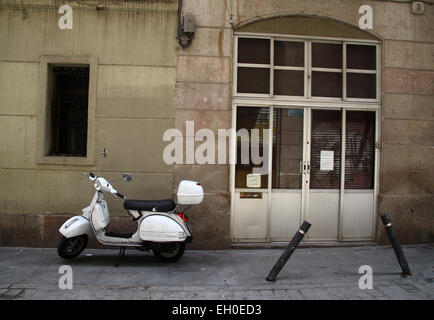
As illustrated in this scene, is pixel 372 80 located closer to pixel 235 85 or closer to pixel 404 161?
pixel 404 161

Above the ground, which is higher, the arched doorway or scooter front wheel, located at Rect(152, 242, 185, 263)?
the arched doorway

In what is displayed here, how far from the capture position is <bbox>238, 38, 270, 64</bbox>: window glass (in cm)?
698

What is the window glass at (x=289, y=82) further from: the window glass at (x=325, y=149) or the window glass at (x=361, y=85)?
the window glass at (x=361, y=85)

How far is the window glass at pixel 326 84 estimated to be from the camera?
7.12 m

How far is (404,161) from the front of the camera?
7152 millimetres

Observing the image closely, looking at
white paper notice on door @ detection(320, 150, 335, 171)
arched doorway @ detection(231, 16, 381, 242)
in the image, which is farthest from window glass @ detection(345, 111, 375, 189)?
white paper notice on door @ detection(320, 150, 335, 171)

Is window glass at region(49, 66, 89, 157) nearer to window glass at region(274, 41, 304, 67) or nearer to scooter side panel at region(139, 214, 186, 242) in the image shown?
scooter side panel at region(139, 214, 186, 242)

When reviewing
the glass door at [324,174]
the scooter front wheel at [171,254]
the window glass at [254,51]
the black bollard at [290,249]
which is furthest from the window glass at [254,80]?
the scooter front wheel at [171,254]

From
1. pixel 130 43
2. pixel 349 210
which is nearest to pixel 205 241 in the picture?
pixel 349 210

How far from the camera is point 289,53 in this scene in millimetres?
7094

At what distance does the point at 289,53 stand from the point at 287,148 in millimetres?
1803

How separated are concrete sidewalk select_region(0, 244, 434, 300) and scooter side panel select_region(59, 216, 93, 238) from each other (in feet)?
1.63

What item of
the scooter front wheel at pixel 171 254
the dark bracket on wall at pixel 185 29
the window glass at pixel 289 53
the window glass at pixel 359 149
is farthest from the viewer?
the window glass at pixel 359 149

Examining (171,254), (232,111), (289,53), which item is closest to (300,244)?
(171,254)
